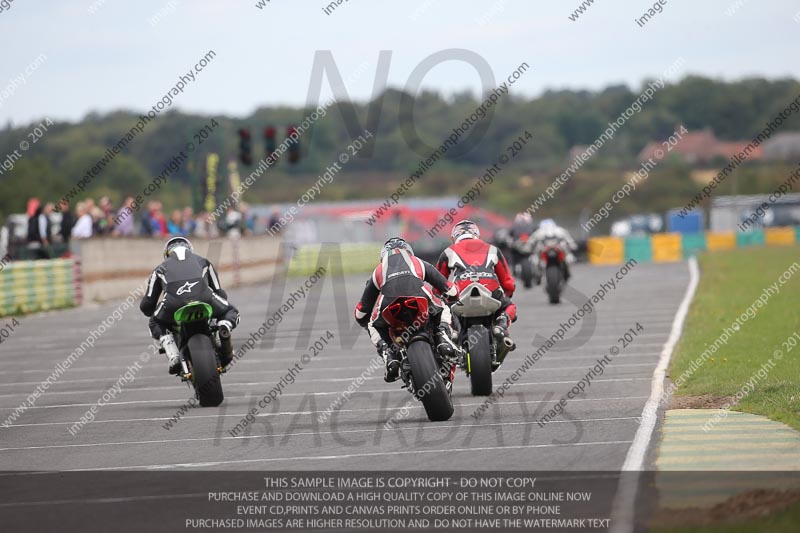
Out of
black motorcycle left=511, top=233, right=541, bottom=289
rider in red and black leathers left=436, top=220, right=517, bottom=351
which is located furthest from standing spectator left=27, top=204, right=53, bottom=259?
rider in red and black leathers left=436, top=220, right=517, bottom=351

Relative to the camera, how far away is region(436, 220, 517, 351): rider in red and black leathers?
13531 mm

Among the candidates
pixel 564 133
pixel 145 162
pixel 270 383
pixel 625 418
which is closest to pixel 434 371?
pixel 625 418

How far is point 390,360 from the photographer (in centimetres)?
1149

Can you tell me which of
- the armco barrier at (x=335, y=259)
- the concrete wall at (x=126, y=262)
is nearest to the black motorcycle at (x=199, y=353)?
the concrete wall at (x=126, y=262)

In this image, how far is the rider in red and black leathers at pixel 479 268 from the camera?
44.4 ft

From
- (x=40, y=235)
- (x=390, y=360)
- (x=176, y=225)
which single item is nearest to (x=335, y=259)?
(x=176, y=225)

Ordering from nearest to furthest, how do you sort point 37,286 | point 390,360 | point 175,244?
point 390,360 < point 175,244 < point 37,286

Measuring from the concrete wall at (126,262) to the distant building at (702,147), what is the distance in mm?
90304

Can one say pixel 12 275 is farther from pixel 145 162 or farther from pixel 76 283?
pixel 145 162

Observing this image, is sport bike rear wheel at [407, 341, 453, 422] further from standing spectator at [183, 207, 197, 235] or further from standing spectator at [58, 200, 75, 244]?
standing spectator at [183, 207, 197, 235]

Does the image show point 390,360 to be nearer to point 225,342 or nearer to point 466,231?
point 225,342

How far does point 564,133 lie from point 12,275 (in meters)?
124

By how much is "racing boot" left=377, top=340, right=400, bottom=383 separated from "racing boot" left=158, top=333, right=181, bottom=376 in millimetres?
2443

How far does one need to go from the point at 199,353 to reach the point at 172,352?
516 millimetres
